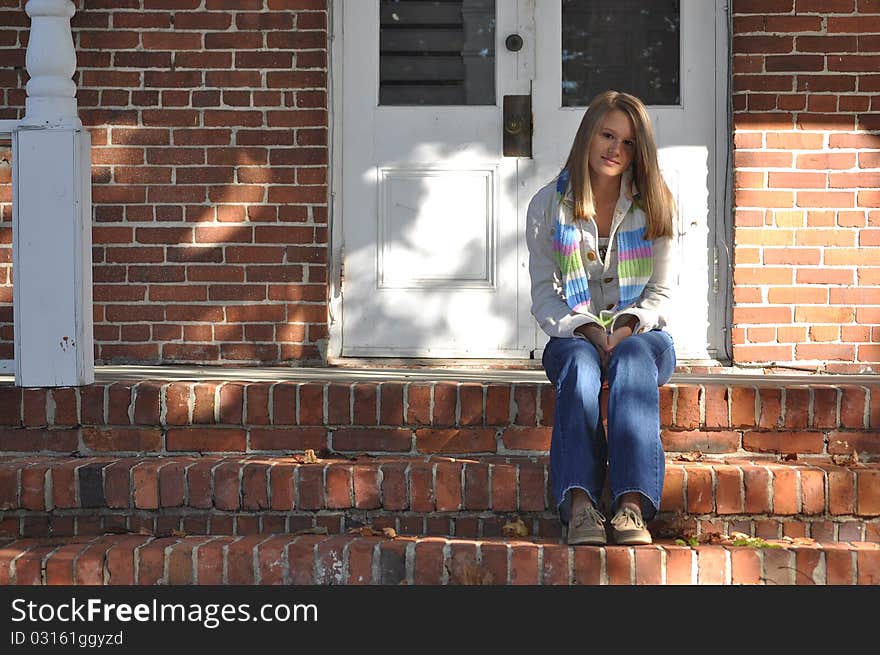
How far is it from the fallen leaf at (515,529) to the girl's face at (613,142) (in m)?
1.12

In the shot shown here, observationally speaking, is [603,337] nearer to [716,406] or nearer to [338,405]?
[716,406]

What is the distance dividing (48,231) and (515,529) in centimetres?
184

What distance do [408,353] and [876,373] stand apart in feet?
6.56

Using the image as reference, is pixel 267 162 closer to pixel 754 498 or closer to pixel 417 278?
pixel 417 278

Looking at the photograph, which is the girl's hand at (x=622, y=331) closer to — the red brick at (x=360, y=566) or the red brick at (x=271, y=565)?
the red brick at (x=360, y=566)

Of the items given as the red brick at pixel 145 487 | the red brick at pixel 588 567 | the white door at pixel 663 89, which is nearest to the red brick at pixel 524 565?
the red brick at pixel 588 567

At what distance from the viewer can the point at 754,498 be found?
3.69 meters

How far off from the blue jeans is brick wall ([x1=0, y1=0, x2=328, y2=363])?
1.95m

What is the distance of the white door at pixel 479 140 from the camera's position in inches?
205

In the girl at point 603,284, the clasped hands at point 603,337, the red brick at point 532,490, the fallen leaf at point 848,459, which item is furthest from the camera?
the fallen leaf at point 848,459

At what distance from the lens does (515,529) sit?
146 inches

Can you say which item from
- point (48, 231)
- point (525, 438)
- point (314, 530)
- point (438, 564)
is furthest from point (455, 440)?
point (48, 231)

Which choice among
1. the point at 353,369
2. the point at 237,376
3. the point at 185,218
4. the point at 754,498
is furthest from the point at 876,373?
the point at 185,218

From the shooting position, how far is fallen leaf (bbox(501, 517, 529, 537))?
12.1 feet
